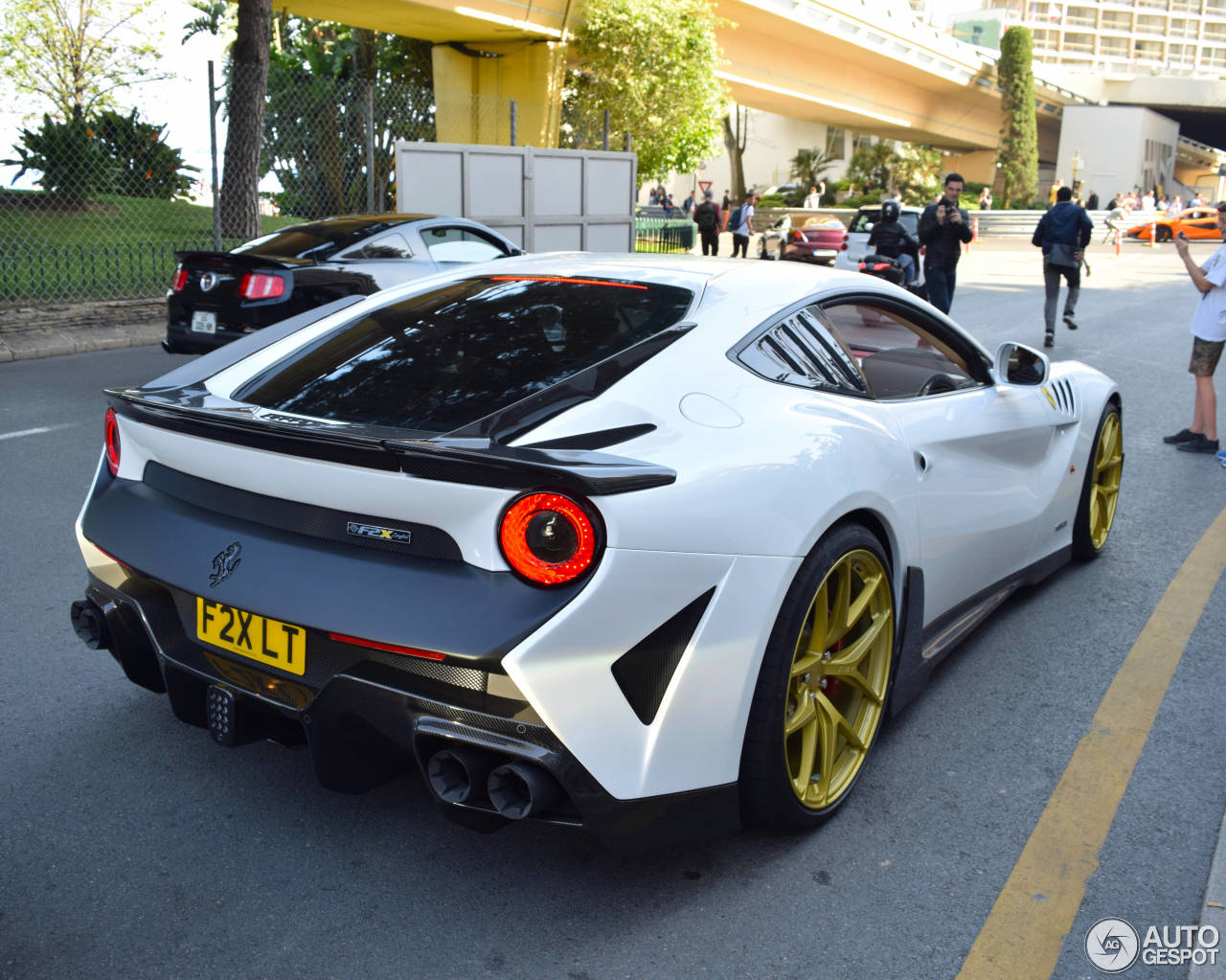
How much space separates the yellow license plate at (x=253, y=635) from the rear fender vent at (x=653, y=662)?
686 mm

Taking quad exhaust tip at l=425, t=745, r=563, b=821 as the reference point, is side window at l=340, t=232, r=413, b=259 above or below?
above

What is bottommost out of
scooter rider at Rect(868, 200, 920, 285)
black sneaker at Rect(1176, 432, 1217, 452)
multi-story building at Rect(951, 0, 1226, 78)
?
black sneaker at Rect(1176, 432, 1217, 452)

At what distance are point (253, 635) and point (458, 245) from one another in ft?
26.7

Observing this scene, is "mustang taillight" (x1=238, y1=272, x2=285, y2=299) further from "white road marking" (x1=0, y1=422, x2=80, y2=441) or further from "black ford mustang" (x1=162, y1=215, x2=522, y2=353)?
"white road marking" (x1=0, y1=422, x2=80, y2=441)

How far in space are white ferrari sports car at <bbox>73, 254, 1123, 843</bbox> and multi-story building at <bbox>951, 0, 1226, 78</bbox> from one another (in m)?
158

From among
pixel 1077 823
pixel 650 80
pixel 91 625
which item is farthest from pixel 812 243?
pixel 91 625

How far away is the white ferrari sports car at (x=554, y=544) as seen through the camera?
2.33 m

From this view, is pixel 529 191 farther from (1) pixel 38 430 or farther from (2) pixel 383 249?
(1) pixel 38 430

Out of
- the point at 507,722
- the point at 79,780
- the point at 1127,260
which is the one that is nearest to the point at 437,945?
the point at 507,722

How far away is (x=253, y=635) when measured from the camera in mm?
2547

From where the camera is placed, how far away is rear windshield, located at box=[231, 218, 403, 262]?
9234 mm

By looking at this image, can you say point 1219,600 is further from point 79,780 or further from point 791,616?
point 79,780

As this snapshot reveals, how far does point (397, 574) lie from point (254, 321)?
6.93 metres

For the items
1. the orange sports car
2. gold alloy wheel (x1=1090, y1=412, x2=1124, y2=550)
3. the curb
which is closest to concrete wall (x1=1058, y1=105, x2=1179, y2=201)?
the orange sports car
